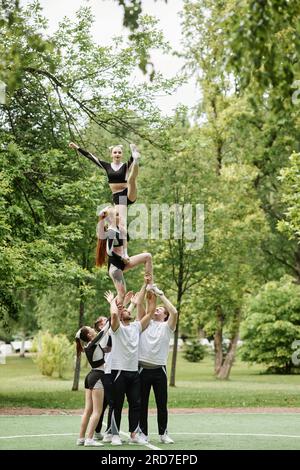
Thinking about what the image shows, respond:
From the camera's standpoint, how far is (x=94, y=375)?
12.5 metres

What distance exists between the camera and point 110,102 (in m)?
23.0

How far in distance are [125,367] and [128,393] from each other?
1.40 feet

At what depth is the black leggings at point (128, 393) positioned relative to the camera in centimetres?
1223

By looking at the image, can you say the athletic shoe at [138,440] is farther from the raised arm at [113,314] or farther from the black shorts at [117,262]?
the black shorts at [117,262]

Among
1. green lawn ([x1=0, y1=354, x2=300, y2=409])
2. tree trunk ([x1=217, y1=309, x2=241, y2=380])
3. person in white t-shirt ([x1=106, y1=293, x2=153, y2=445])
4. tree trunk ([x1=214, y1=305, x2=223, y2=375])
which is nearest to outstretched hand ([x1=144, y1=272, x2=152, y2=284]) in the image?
person in white t-shirt ([x1=106, y1=293, x2=153, y2=445])

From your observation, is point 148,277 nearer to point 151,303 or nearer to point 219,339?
point 151,303

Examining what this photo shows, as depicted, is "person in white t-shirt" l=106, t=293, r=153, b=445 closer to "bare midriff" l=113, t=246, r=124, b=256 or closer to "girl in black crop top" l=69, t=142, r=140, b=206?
"bare midriff" l=113, t=246, r=124, b=256

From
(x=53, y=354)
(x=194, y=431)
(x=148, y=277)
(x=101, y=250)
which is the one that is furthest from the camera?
(x=53, y=354)

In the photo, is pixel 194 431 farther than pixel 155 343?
Yes

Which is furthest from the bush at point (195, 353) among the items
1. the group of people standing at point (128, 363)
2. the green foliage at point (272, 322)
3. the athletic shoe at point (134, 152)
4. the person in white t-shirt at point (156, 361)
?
the athletic shoe at point (134, 152)

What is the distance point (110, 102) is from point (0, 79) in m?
13.2

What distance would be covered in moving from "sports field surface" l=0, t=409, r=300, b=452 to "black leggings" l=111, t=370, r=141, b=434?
16.0 inches

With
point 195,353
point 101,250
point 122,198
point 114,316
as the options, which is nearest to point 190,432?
point 114,316

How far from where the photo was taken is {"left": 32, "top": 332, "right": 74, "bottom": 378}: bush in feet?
121
